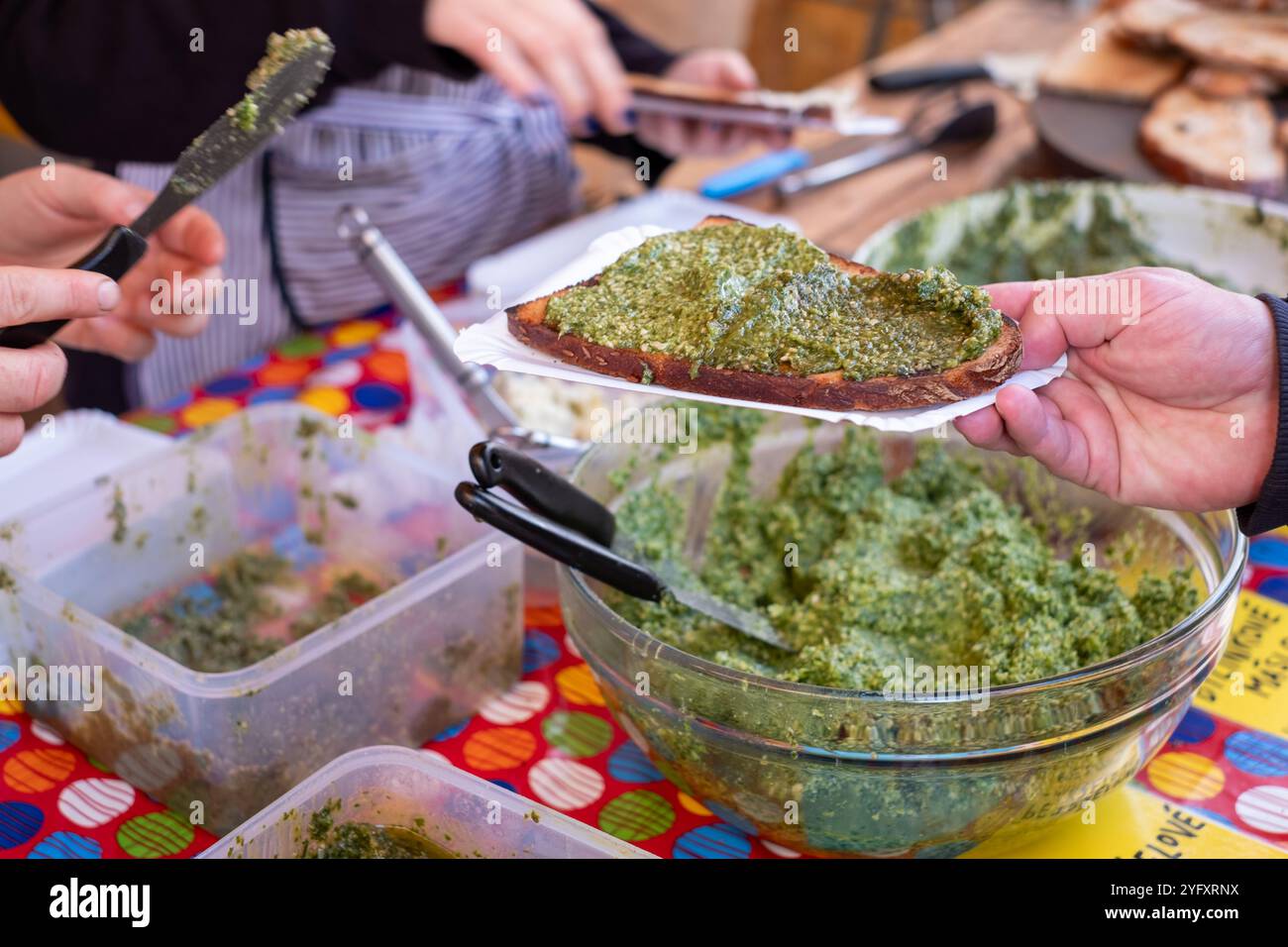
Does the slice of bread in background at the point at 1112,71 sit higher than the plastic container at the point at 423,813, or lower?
higher

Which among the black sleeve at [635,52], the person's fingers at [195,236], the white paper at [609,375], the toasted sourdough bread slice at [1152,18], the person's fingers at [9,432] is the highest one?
the toasted sourdough bread slice at [1152,18]

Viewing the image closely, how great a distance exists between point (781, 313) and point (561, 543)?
30cm

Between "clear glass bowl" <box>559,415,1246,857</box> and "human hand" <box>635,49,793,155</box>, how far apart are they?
1.40m

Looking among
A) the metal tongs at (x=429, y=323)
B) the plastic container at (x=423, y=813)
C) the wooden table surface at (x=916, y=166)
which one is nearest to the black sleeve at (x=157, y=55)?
the metal tongs at (x=429, y=323)

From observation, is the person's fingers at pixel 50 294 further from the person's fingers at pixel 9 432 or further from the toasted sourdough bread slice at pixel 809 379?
the toasted sourdough bread slice at pixel 809 379

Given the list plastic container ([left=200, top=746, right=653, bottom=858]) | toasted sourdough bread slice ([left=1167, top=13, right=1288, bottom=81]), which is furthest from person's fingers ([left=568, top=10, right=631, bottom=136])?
toasted sourdough bread slice ([left=1167, top=13, right=1288, bottom=81])

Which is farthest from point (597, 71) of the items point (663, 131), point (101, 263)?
point (101, 263)

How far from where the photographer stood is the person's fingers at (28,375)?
115 centimetres

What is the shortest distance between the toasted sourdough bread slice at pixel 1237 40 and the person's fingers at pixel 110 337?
7.69 feet

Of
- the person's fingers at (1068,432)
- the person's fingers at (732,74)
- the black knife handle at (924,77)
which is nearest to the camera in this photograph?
the person's fingers at (1068,432)

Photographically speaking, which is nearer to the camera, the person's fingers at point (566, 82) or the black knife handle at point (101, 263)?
the black knife handle at point (101, 263)

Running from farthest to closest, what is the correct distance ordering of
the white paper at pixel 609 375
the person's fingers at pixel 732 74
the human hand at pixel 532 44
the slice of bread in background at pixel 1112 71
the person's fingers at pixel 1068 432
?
the slice of bread in background at pixel 1112 71, the person's fingers at pixel 732 74, the human hand at pixel 532 44, the person's fingers at pixel 1068 432, the white paper at pixel 609 375
